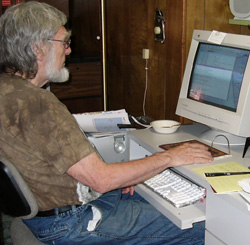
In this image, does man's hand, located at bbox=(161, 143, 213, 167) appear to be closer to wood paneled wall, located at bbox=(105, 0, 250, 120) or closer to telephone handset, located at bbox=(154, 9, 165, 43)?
wood paneled wall, located at bbox=(105, 0, 250, 120)

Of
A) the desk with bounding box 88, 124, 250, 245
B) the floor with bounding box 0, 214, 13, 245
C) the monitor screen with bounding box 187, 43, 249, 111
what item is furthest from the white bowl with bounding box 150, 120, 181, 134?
the floor with bounding box 0, 214, 13, 245

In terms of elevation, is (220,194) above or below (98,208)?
above

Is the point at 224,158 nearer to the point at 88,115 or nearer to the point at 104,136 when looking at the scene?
the point at 104,136

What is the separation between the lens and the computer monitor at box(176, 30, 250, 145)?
1630 mm

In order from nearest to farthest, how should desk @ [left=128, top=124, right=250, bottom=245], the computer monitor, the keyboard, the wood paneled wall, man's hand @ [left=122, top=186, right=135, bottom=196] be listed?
desk @ [left=128, top=124, right=250, bottom=245] < the keyboard < the computer monitor < man's hand @ [left=122, top=186, right=135, bottom=196] < the wood paneled wall

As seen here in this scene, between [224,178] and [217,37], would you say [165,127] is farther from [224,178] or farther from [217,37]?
[224,178]

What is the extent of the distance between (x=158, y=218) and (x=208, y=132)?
48cm

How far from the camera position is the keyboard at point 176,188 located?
4.72ft

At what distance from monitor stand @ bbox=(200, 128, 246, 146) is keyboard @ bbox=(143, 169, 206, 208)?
9.5 inches

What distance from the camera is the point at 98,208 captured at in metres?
1.53

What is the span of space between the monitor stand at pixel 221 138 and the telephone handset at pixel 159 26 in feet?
2.49

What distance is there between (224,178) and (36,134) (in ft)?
2.01

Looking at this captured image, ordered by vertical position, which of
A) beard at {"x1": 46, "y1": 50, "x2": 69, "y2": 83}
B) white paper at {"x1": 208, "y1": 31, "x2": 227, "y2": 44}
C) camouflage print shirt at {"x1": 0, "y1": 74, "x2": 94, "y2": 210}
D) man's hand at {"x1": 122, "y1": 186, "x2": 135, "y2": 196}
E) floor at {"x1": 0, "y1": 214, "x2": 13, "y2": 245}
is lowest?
floor at {"x1": 0, "y1": 214, "x2": 13, "y2": 245}

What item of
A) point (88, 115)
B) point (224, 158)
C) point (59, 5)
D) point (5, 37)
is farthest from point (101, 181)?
point (59, 5)
